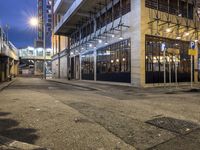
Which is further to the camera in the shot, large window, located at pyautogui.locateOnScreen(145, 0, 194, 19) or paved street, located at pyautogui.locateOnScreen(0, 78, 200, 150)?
large window, located at pyautogui.locateOnScreen(145, 0, 194, 19)

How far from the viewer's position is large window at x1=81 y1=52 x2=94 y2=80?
33.4m

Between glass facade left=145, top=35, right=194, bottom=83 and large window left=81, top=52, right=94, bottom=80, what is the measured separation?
476 inches

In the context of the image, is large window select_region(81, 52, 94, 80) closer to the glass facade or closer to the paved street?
the glass facade

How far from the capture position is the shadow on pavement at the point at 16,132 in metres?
5.07

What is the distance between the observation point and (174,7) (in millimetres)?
24719

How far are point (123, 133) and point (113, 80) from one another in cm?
2063

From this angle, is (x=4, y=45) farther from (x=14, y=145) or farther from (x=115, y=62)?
(x=14, y=145)

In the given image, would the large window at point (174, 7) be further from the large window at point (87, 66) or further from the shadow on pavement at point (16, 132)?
the shadow on pavement at point (16, 132)

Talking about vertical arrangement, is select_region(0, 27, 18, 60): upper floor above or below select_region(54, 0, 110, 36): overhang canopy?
below

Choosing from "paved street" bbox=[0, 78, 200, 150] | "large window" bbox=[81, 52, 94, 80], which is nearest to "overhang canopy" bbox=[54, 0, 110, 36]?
"large window" bbox=[81, 52, 94, 80]

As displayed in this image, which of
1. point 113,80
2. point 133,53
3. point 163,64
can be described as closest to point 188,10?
point 163,64

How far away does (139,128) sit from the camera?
5945 millimetres

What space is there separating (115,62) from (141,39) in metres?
5.53

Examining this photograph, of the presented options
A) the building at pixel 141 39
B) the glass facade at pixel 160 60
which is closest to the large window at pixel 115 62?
the building at pixel 141 39
